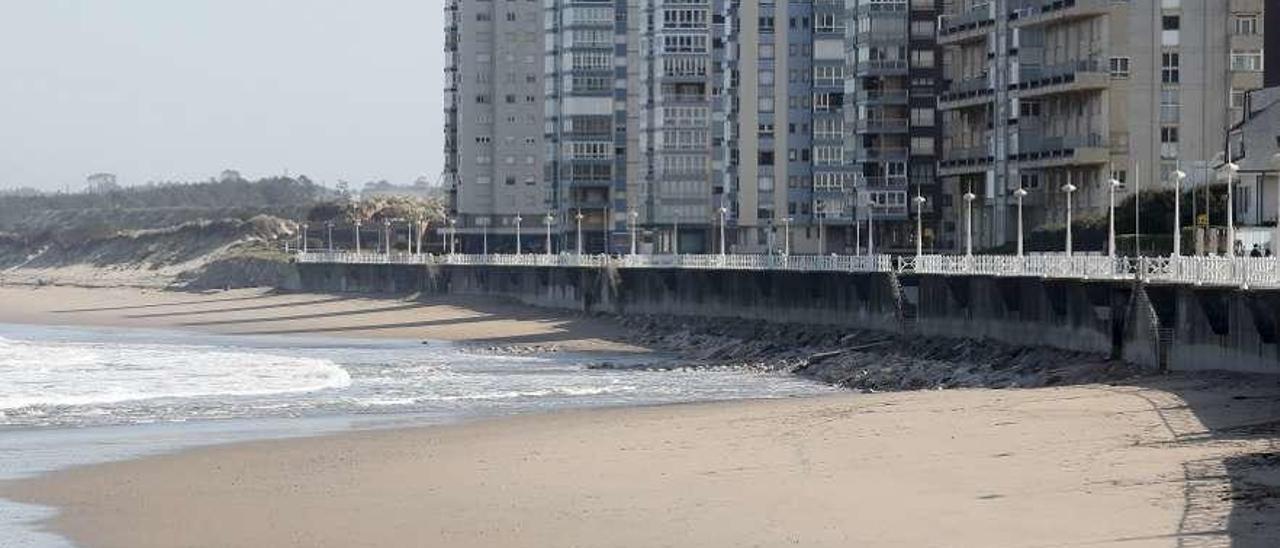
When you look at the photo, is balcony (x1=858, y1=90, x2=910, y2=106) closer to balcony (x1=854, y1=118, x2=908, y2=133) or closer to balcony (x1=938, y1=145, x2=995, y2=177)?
balcony (x1=854, y1=118, x2=908, y2=133)

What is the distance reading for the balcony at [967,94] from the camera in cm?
10081

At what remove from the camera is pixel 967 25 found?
336 feet

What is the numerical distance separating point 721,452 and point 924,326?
30.5m

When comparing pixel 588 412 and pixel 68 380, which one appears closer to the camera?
pixel 588 412

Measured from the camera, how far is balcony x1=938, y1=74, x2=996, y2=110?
10081cm

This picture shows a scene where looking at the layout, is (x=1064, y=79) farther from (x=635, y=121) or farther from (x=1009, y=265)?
(x=635, y=121)

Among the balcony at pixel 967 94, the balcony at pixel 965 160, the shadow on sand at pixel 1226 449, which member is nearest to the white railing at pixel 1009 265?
the shadow on sand at pixel 1226 449

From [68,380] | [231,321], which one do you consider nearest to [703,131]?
[231,321]

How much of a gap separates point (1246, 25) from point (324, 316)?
153 feet

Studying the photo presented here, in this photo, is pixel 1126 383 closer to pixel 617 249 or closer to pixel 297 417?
pixel 297 417

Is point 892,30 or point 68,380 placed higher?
point 892,30

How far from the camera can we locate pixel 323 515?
1150 inches

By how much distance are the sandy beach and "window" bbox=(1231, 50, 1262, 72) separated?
48.5 metres

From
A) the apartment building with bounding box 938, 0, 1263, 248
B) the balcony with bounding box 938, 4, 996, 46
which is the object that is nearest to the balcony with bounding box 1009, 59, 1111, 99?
the apartment building with bounding box 938, 0, 1263, 248
